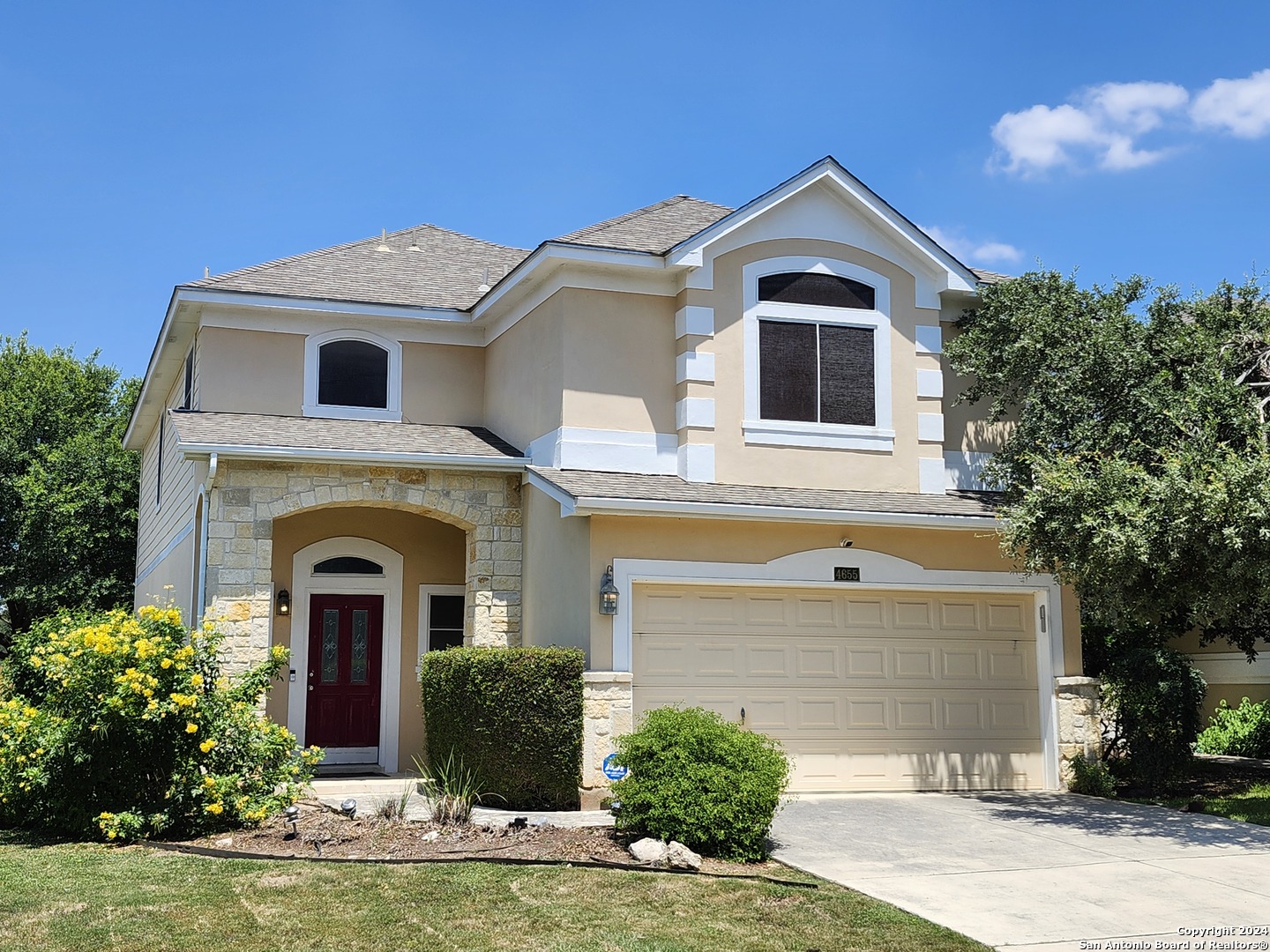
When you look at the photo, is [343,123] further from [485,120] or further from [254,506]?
[254,506]

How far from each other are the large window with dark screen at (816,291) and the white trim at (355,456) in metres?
3.65

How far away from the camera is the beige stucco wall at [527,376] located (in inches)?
559

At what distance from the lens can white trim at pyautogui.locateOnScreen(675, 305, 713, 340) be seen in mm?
14172

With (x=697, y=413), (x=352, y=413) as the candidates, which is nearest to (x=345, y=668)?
(x=352, y=413)

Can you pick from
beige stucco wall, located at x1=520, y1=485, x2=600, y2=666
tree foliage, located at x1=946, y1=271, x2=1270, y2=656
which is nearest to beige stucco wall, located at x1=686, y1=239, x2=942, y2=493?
tree foliage, located at x1=946, y1=271, x2=1270, y2=656

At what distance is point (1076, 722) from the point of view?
1396 cm

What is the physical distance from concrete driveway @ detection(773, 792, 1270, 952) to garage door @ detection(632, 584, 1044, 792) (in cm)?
56

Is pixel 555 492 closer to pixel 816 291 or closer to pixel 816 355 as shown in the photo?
pixel 816 355

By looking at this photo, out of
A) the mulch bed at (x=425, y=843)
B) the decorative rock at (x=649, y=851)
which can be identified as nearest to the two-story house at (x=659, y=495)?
the mulch bed at (x=425, y=843)

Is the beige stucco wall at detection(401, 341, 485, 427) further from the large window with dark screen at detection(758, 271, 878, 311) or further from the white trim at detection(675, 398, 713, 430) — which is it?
the large window with dark screen at detection(758, 271, 878, 311)

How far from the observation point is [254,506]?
13812 mm

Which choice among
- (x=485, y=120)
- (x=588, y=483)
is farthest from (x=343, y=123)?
(x=588, y=483)

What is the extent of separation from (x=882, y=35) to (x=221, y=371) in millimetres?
9208

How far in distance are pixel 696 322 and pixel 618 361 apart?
1.02 meters
